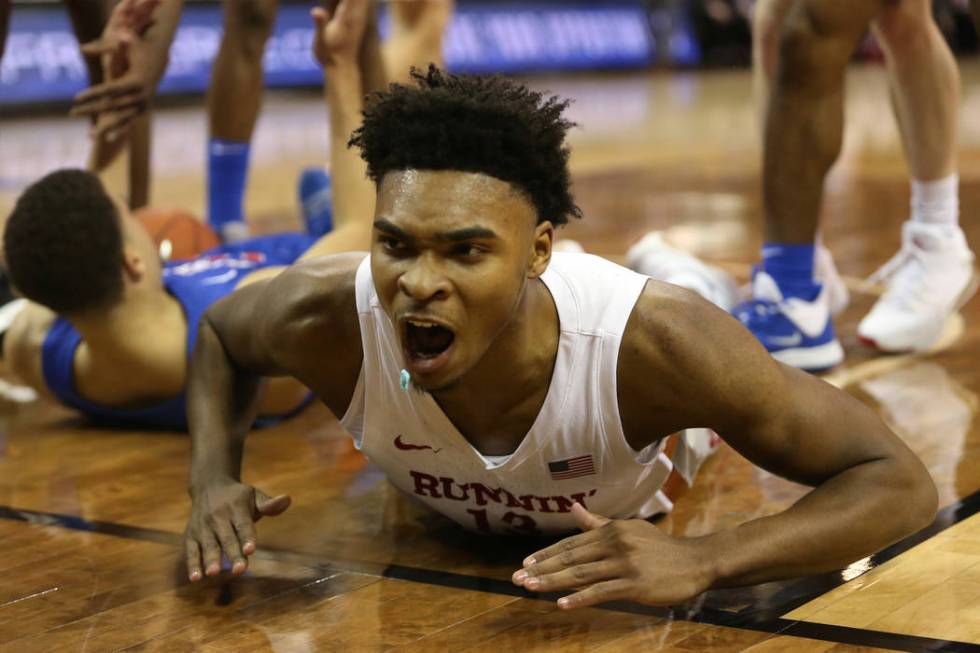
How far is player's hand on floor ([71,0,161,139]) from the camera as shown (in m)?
4.11

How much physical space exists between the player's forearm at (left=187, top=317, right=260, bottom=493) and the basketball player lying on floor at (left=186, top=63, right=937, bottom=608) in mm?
24

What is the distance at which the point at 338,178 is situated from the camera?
393 centimetres

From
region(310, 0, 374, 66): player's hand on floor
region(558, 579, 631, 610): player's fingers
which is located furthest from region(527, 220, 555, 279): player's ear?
region(310, 0, 374, 66): player's hand on floor

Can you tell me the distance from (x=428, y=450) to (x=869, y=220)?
415 centimetres

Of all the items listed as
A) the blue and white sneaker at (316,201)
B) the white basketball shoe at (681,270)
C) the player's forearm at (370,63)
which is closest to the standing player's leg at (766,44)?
the white basketball shoe at (681,270)

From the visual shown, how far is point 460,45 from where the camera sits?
613 inches

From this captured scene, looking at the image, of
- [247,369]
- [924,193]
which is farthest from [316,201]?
[247,369]

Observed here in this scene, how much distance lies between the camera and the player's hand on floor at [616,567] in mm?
2055

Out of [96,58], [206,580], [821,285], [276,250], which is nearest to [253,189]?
[96,58]

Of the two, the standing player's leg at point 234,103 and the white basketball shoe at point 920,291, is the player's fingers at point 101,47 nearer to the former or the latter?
the standing player's leg at point 234,103

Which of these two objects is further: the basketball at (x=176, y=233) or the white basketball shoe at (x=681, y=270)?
the basketball at (x=176, y=233)

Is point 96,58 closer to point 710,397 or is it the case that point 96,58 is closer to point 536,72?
point 710,397

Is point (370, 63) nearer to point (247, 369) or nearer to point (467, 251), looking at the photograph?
point (247, 369)

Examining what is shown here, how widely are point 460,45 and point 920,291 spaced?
12029 millimetres
